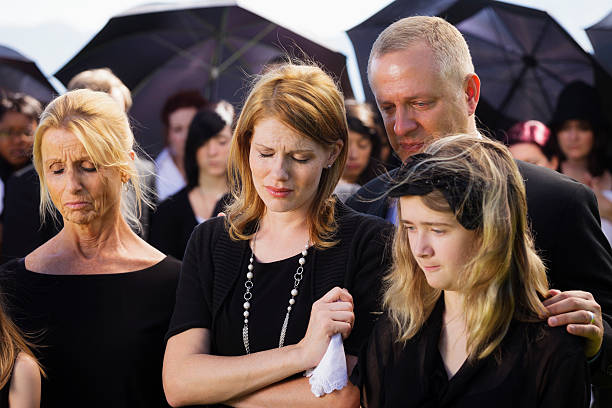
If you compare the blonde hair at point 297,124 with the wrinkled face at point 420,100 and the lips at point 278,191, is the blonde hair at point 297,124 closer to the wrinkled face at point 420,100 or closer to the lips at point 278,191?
the lips at point 278,191

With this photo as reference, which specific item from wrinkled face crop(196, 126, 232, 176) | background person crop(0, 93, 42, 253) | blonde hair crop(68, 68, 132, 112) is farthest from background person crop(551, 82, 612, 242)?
background person crop(0, 93, 42, 253)

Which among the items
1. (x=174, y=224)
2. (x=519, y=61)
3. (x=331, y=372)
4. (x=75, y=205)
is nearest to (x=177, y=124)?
(x=174, y=224)

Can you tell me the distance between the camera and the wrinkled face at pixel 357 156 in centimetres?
559

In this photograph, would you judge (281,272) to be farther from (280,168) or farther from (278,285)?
(280,168)

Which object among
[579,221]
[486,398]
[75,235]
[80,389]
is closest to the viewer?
[486,398]

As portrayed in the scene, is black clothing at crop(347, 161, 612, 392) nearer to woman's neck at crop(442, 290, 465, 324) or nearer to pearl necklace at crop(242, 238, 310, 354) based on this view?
woman's neck at crop(442, 290, 465, 324)

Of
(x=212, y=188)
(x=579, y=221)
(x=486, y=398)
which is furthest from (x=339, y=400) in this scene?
(x=212, y=188)

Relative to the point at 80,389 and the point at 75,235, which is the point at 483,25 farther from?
the point at 80,389

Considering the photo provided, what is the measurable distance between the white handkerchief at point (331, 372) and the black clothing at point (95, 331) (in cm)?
85

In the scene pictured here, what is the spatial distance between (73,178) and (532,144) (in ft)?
11.3

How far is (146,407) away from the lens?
293 centimetres

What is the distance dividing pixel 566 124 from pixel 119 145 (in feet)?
11.8

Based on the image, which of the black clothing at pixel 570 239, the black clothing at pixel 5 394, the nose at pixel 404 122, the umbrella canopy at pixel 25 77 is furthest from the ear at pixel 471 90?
the umbrella canopy at pixel 25 77

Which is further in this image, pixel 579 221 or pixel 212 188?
pixel 212 188
